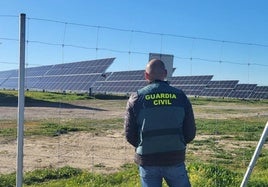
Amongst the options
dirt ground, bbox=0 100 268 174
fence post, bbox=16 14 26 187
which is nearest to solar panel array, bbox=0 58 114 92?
dirt ground, bbox=0 100 268 174

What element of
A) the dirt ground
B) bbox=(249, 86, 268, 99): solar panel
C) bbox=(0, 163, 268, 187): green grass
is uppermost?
bbox=(0, 163, 268, 187): green grass

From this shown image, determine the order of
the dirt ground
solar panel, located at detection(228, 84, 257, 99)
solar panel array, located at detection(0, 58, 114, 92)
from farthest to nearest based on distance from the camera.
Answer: solar panel, located at detection(228, 84, 257, 99), solar panel array, located at detection(0, 58, 114, 92), the dirt ground

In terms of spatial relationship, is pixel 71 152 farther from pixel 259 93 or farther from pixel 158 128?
pixel 259 93

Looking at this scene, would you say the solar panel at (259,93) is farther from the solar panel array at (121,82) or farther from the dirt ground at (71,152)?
the dirt ground at (71,152)

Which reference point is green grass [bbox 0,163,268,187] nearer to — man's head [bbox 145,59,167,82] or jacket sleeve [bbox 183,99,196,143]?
jacket sleeve [bbox 183,99,196,143]

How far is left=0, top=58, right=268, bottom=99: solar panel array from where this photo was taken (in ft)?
122

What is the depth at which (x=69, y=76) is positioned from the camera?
4003 centimetres

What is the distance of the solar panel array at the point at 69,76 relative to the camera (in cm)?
3488

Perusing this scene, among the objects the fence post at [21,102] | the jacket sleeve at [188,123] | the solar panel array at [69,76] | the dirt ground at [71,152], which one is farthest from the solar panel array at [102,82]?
the jacket sleeve at [188,123]

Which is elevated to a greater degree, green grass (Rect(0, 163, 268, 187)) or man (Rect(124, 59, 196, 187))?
man (Rect(124, 59, 196, 187))

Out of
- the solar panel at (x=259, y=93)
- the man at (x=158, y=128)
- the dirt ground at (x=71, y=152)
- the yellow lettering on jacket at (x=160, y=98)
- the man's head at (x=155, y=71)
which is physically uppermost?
the man's head at (x=155, y=71)

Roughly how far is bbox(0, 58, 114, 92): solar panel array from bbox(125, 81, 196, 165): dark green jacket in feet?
81.1

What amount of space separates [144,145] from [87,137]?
12.0m

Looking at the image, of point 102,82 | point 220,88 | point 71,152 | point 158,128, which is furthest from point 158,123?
point 220,88
